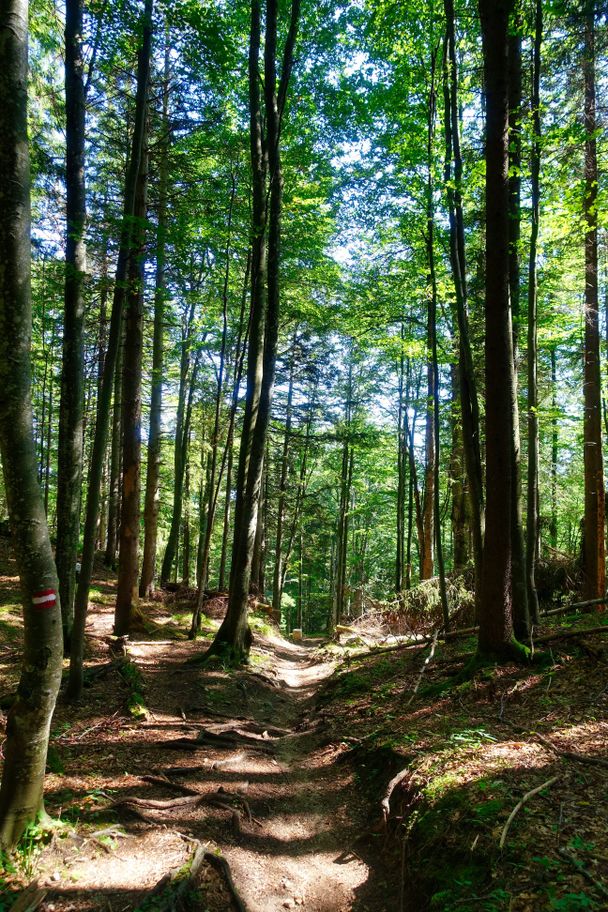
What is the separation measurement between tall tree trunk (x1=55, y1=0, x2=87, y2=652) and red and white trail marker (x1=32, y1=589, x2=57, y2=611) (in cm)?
415

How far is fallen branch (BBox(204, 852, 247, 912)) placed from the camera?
3374 mm

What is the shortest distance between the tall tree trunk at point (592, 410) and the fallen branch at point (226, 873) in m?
9.72

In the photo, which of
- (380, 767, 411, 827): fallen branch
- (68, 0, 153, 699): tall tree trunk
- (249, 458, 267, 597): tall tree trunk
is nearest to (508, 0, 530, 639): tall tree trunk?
(380, 767, 411, 827): fallen branch

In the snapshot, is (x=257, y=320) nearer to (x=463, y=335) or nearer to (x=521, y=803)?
(x=463, y=335)

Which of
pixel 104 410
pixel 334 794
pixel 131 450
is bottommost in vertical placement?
pixel 334 794

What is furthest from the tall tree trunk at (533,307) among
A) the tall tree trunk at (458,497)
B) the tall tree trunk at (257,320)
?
the tall tree trunk at (458,497)

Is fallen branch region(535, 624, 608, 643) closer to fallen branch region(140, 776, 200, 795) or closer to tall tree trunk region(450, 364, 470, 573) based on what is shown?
fallen branch region(140, 776, 200, 795)

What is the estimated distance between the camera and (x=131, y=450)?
10.4 meters

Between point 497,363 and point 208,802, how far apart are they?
19.6 ft

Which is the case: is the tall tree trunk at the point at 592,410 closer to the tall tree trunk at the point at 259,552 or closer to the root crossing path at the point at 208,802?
the root crossing path at the point at 208,802

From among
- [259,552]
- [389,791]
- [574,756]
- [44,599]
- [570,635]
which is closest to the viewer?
[44,599]

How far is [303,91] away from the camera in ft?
37.4

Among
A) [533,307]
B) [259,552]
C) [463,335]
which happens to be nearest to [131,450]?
[463,335]

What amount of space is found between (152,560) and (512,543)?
423 inches
